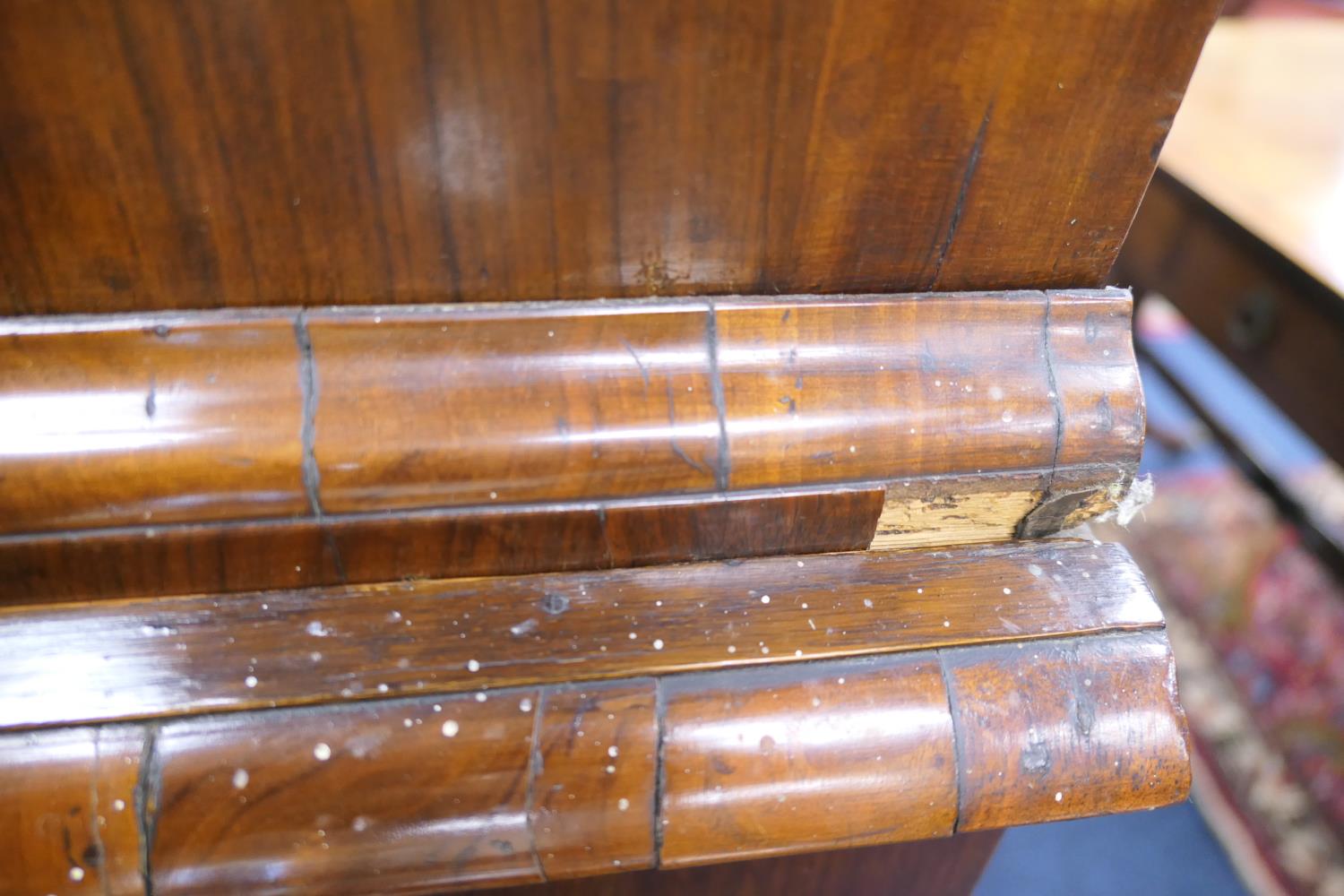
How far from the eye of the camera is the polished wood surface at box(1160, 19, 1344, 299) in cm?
107

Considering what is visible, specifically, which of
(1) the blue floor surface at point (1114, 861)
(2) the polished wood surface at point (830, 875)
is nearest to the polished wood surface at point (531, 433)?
(2) the polished wood surface at point (830, 875)

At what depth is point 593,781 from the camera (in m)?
0.39

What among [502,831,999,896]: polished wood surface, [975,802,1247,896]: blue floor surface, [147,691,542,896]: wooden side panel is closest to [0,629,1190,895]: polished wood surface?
[147,691,542,896]: wooden side panel

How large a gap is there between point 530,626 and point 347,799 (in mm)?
105

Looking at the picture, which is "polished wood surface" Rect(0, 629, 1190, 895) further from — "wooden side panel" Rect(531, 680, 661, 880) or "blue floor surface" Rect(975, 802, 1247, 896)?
"blue floor surface" Rect(975, 802, 1247, 896)

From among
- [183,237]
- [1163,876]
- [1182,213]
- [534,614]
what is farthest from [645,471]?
[1182,213]

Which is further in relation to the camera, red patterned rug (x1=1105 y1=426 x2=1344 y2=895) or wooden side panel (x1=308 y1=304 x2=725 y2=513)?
red patterned rug (x1=1105 y1=426 x2=1344 y2=895)

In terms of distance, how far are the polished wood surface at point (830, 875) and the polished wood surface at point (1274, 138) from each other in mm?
785

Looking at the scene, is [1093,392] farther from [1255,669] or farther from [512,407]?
[1255,669]

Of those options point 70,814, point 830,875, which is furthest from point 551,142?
point 830,875

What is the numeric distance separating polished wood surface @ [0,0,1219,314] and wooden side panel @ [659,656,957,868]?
191 millimetres

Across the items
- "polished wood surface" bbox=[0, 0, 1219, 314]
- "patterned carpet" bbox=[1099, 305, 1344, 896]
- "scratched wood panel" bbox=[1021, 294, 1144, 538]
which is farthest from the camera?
"patterned carpet" bbox=[1099, 305, 1344, 896]

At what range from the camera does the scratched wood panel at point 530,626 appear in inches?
14.9

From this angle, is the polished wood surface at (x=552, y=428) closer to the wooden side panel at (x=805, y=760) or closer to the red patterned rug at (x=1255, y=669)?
the wooden side panel at (x=805, y=760)
